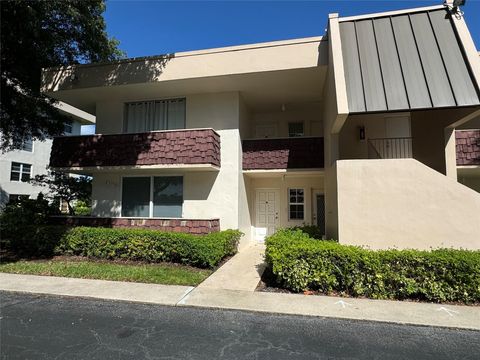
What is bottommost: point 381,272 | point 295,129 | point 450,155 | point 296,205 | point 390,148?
point 381,272

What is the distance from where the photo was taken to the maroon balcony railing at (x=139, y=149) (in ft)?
36.6

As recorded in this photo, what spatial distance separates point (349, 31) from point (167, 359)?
363 inches

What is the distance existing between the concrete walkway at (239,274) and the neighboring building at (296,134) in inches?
58.9

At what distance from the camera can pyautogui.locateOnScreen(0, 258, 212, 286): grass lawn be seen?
7973mm

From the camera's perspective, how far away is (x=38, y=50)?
12148 mm

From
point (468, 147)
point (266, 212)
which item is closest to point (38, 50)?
point (266, 212)

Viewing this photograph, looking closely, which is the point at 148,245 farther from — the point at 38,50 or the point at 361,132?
the point at 38,50

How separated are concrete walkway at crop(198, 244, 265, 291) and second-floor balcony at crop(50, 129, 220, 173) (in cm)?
335

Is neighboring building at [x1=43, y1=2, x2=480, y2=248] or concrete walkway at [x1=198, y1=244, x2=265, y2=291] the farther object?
neighboring building at [x1=43, y1=2, x2=480, y2=248]

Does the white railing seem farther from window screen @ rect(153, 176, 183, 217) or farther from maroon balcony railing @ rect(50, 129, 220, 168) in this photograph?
window screen @ rect(153, 176, 183, 217)

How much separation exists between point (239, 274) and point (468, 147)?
8919 mm

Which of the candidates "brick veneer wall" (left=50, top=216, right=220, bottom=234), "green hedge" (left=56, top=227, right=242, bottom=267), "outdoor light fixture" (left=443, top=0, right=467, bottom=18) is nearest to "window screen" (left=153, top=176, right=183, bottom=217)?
"brick veneer wall" (left=50, top=216, right=220, bottom=234)

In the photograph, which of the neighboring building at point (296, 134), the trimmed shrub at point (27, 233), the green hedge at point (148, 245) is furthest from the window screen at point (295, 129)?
the trimmed shrub at point (27, 233)

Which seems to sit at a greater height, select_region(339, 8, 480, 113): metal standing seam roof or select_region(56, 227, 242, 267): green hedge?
select_region(339, 8, 480, 113): metal standing seam roof
